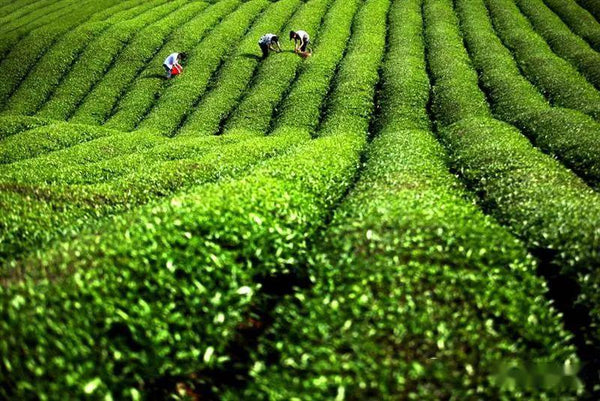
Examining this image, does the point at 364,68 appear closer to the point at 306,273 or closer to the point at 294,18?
the point at 294,18

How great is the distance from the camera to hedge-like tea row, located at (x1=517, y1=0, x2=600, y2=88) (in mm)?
38594

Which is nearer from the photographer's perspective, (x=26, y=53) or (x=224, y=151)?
(x=224, y=151)

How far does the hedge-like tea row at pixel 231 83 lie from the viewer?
38062 millimetres

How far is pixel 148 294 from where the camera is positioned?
784 centimetres

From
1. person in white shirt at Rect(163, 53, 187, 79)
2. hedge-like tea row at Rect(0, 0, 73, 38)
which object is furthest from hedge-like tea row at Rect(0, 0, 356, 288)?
hedge-like tea row at Rect(0, 0, 73, 38)

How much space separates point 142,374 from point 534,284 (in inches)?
335

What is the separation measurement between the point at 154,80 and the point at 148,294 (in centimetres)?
4561

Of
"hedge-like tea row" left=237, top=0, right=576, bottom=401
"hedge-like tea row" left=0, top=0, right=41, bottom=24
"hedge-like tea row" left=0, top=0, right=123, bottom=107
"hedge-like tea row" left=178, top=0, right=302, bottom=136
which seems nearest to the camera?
"hedge-like tea row" left=237, top=0, right=576, bottom=401

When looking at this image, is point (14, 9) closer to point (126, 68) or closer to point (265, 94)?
A: point (126, 68)

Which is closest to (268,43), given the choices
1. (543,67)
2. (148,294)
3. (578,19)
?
(543,67)

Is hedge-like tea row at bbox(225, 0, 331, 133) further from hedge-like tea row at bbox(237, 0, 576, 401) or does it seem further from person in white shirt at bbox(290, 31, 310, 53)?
hedge-like tea row at bbox(237, 0, 576, 401)

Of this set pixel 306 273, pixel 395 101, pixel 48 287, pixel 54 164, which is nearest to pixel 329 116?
pixel 395 101

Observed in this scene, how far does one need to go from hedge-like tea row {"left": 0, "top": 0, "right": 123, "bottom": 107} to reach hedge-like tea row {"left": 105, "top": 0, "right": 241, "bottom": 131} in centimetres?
1597

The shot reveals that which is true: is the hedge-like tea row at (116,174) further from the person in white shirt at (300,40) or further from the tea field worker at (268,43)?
the tea field worker at (268,43)
